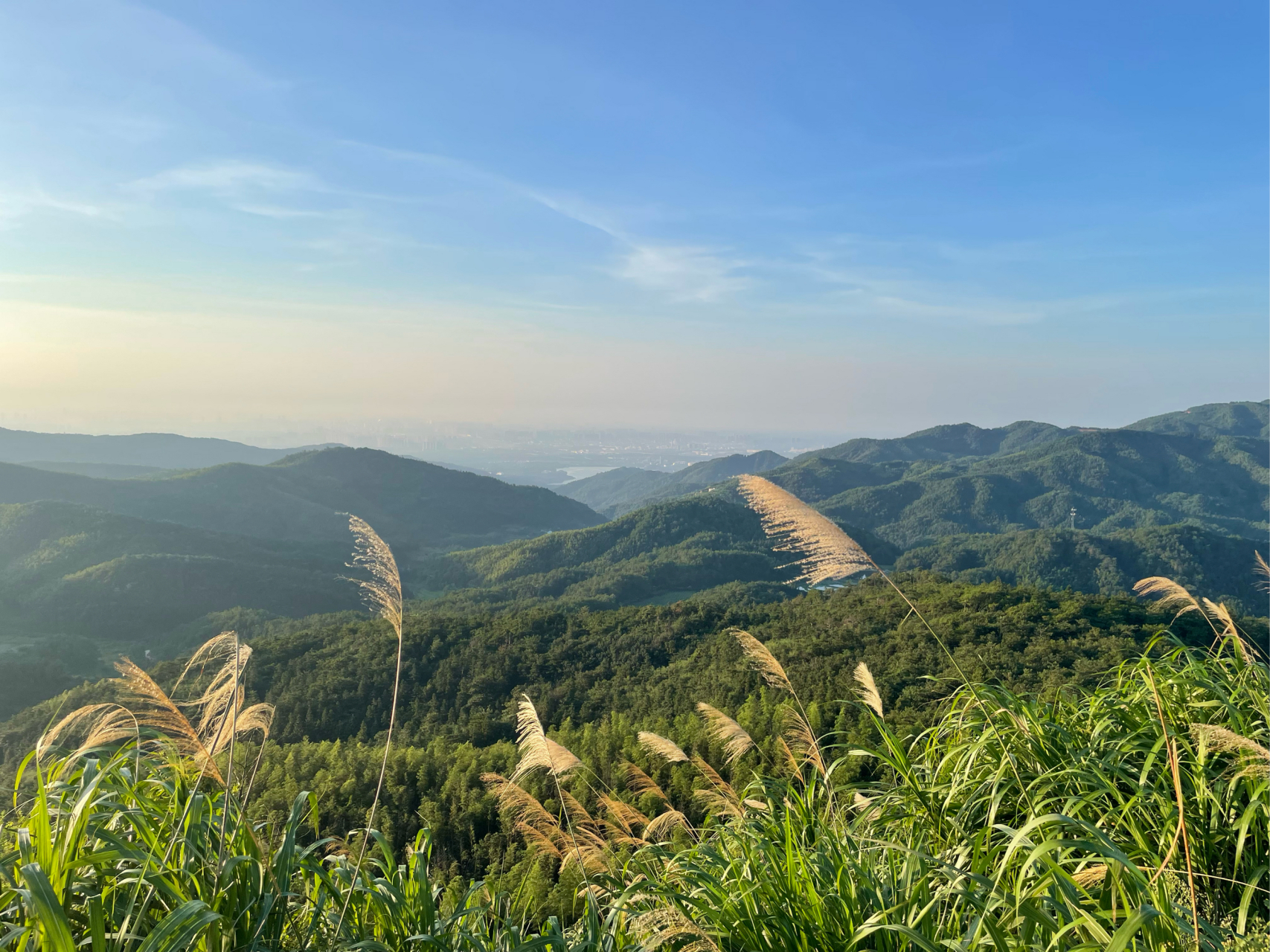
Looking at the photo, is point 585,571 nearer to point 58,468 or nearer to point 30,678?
point 30,678

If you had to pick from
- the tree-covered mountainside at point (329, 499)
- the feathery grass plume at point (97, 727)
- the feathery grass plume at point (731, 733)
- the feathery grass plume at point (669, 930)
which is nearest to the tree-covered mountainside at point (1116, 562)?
the feathery grass plume at point (731, 733)

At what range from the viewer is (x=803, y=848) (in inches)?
141

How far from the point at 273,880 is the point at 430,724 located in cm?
3241

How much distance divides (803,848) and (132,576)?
100026 mm

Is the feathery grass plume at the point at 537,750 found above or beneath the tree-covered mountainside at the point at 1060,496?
above

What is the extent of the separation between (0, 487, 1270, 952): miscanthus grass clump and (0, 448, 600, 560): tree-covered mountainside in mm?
126131

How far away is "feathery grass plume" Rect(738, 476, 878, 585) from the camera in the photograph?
373 cm

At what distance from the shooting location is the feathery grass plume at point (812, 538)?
12.2 ft

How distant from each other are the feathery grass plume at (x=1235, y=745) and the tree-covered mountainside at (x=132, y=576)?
72.6m

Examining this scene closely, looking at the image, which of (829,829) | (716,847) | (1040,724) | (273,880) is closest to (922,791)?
(829,829)

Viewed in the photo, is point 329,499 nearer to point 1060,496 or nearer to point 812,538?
point 812,538

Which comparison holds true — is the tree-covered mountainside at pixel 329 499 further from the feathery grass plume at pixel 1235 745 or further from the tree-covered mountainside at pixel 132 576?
the feathery grass plume at pixel 1235 745

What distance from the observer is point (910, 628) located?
3056 cm

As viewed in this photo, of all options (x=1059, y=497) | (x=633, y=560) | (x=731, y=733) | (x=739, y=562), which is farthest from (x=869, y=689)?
(x=1059, y=497)
